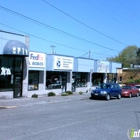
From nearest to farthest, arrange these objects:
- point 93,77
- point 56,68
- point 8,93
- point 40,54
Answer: point 8,93 → point 40,54 → point 56,68 → point 93,77

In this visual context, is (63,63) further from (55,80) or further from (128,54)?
(128,54)

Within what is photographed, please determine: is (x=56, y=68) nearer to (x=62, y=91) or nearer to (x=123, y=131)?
(x=62, y=91)

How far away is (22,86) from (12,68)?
2.06 metres

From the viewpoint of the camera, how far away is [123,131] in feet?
31.4

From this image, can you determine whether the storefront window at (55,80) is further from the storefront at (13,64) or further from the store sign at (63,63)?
the storefront at (13,64)

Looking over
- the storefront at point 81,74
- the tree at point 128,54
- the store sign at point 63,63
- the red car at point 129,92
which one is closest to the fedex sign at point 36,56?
the store sign at point 63,63

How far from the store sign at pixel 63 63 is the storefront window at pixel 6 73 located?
8.04m

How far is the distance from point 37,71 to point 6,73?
20.1 ft

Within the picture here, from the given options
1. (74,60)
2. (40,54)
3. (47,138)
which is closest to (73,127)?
(47,138)

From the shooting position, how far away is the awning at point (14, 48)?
856 inches

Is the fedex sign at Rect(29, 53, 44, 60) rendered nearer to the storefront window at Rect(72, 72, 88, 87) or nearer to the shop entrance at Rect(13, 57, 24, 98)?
the shop entrance at Rect(13, 57, 24, 98)

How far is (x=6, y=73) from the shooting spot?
22828mm

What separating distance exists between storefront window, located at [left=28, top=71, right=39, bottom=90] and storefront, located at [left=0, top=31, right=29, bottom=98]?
2.76 metres

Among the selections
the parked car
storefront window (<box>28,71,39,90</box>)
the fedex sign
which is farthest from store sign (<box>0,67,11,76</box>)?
the parked car
